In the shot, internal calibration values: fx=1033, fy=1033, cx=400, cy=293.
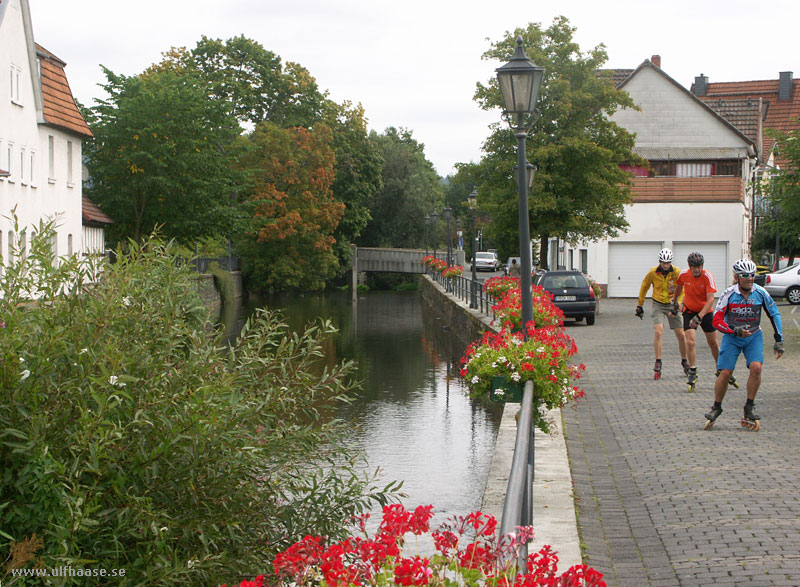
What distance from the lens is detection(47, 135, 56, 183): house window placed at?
35.6 metres

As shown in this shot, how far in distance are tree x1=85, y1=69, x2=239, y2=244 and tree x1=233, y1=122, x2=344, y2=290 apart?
9.45 meters

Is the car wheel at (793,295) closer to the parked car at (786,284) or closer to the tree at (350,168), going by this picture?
the parked car at (786,284)

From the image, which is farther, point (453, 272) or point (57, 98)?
point (453, 272)

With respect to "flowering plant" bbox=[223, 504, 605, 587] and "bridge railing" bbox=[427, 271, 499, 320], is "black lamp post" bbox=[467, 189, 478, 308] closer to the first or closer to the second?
"bridge railing" bbox=[427, 271, 499, 320]

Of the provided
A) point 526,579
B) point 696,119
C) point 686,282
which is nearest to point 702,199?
point 696,119

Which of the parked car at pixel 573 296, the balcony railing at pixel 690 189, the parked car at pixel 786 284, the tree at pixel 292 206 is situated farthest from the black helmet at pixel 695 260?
the tree at pixel 292 206

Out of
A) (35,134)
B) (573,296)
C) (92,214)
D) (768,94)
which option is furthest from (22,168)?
(768,94)

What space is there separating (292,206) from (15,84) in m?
25.6

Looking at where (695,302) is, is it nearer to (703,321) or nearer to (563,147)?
(703,321)

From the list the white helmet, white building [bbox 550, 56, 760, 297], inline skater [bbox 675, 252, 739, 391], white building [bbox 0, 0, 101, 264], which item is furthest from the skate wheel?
white building [bbox 550, 56, 760, 297]

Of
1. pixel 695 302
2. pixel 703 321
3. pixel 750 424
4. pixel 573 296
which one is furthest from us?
pixel 573 296

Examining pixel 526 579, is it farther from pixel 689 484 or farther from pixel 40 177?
pixel 40 177

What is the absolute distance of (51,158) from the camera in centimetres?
3606

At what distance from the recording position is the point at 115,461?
504 centimetres
